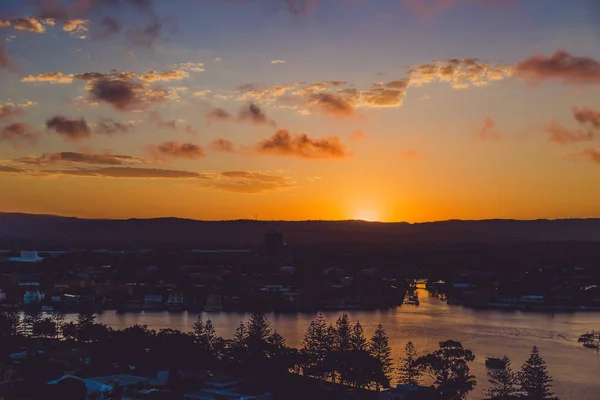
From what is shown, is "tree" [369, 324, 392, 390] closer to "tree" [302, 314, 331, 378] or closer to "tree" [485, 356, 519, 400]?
"tree" [302, 314, 331, 378]

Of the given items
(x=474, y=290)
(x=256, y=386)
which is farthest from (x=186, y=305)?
(x=256, y=386)

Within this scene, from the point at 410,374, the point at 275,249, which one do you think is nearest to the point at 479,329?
the point at 410,374

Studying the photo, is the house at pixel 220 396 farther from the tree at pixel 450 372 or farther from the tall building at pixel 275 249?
the tall building at pixel 275 249

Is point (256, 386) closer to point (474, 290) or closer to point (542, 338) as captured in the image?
point (542, 338)

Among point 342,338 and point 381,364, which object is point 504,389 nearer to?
point 381,364

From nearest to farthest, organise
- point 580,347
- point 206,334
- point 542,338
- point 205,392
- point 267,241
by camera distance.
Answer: point 205,392 → point 206,334 → point 580,347 → point 542,338 → point 267,241

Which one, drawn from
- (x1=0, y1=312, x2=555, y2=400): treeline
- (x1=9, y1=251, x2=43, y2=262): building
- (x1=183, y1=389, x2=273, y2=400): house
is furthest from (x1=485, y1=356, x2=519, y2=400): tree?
(x1=9, y1=251, x2=43, y2=262): building

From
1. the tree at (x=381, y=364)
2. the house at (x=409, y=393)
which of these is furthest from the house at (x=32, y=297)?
the house at (x=409, y=393)
